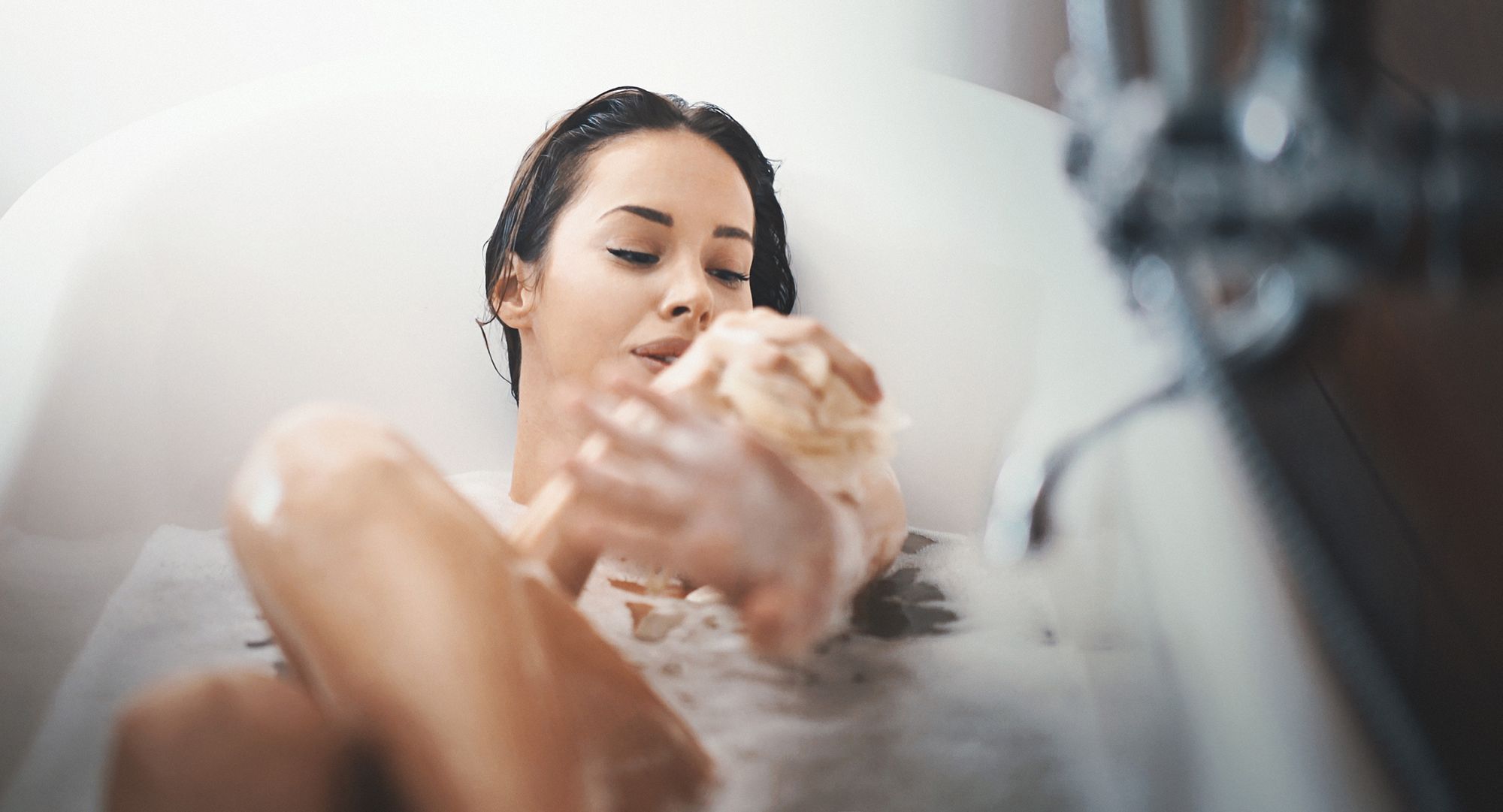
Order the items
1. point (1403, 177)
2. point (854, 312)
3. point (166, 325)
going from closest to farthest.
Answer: point (1403, 177) < point (166, 325) < point (854, 312)

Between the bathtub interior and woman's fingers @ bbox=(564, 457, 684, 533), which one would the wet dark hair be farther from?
woman's fingers @ bbox=(564, 457, 684, 533)

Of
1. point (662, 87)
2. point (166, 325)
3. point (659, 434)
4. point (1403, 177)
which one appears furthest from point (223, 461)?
point (1403, 177)

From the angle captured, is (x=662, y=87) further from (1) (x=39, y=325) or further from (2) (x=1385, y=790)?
(2) (x=1385, y=790)

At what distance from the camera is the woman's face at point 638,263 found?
1.98 feet

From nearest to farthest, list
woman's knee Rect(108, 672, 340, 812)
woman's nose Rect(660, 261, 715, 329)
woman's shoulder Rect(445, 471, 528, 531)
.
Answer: woman's knee Rect(108, 672, 340, 812), woman's shoulder Rect(445, 471, 528, 531), woman's nose Rect(660, 261, 715, 329)

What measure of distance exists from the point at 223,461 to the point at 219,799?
210 mm

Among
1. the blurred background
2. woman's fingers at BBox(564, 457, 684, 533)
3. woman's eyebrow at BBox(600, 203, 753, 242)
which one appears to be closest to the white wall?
the blurred background

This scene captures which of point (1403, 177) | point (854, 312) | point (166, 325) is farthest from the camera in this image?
point (854, 312)

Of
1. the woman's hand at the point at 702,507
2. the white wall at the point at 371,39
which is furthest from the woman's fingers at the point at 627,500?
the white wall at the point at 371,39

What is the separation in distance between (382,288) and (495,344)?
0.26 ft

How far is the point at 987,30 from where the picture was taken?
2.59 ft

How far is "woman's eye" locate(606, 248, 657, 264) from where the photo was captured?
61 centimetres

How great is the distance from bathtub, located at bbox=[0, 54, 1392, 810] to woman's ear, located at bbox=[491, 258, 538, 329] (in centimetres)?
2

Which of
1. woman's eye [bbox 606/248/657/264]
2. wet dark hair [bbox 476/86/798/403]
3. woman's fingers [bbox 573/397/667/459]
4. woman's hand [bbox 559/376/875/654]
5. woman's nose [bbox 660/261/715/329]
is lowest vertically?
woman's hand [bbox 559/376/875/654]
